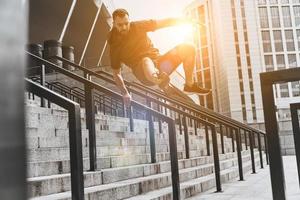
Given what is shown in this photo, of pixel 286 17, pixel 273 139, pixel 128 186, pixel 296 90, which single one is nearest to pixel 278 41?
pixel 286 17

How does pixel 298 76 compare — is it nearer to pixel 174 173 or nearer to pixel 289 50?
pixel 174 173

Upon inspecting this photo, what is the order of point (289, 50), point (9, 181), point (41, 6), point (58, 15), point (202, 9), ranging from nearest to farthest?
point (9, 181), point (41, 6), point (58, 15), point (289, 50), point (202, 9)

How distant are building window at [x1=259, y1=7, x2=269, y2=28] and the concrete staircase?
7205cm

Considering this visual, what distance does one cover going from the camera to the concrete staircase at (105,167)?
3.67 m

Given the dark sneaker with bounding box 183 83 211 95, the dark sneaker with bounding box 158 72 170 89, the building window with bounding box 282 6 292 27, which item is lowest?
the dark sneaker with bounding box 183 83 211 95

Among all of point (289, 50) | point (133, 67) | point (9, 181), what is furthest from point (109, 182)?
point (289, 50)

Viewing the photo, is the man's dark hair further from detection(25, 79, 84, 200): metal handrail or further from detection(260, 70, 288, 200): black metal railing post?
detection(260, 70, 288, 200): black metal railing post

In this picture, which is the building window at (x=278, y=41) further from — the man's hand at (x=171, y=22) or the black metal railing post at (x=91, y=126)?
the black metal railing post at (x=91, y=126)

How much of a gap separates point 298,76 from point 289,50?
75.9m

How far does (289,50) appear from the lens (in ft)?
239

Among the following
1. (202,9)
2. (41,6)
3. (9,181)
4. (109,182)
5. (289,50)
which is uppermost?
(202,9)

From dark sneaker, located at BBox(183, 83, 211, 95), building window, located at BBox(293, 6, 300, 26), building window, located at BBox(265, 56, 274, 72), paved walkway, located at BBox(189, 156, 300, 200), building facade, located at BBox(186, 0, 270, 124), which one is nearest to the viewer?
dark sneaker, located at BBox(183, 83, 211, 95)

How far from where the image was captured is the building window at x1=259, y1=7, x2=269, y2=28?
74887 millimetres

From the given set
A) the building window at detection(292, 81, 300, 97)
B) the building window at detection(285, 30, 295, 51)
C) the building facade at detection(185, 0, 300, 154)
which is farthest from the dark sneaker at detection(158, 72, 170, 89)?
the building window at detection(285, 30, 295, 51)
